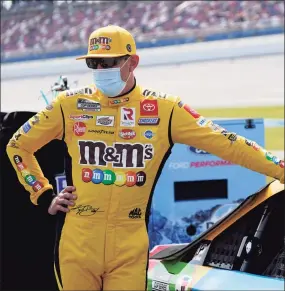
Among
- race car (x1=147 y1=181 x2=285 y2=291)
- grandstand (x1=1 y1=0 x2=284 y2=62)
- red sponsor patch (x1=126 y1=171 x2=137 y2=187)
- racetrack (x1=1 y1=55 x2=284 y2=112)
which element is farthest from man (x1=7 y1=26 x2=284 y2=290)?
grandstand (x1=1 y1=0 x2=284 y2=62)

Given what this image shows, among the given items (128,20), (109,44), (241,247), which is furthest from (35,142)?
(128,20)

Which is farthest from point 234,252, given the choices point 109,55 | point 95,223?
point 109,55

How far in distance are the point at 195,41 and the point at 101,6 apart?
413 inches

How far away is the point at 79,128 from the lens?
9.26ft

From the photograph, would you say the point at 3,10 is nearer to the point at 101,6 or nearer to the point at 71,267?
the point at 101,6

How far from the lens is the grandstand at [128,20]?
86.8 ft

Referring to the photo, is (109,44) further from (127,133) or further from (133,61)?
(127,133)

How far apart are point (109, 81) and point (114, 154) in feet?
1.03

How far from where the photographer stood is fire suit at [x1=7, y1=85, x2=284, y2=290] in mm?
2689

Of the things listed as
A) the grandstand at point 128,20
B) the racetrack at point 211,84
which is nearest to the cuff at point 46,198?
the racetrack at point 211,84

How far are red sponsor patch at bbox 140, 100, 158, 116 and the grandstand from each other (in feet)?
74.1

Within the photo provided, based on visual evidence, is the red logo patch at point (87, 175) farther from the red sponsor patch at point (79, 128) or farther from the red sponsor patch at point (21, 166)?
the red sponsor patch at point (21, 166)

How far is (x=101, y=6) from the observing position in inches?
1366

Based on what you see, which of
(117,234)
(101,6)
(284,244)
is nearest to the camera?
(117,234)
